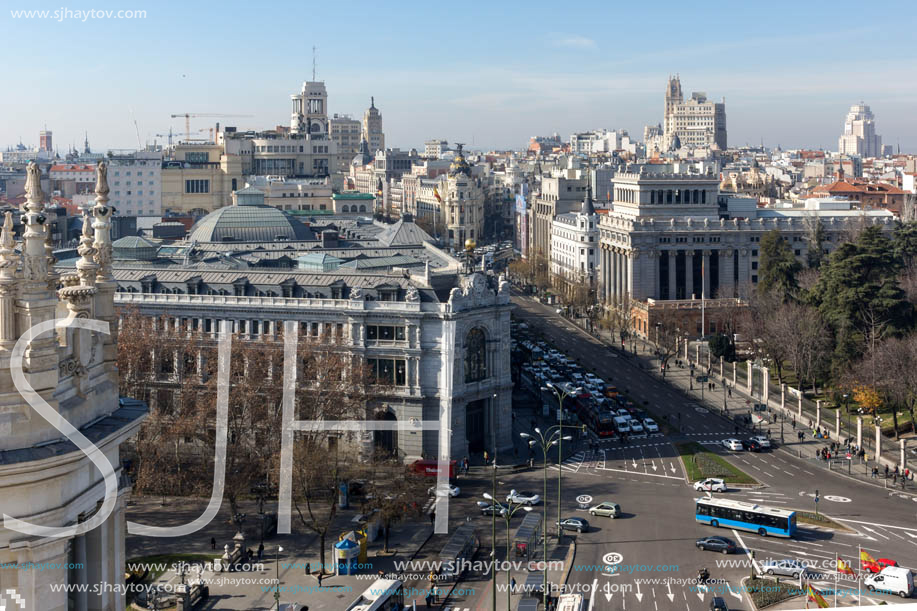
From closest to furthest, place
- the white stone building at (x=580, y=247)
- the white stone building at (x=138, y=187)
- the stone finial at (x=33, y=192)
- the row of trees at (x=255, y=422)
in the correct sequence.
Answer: the stone finial at (x=33, y=192) < the row of trees at (x=255, y=422) < the white stone building at (x=580, y=247) < the white stone building at (x=138, y=187)

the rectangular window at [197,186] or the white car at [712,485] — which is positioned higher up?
the rectangular window at [197,186]

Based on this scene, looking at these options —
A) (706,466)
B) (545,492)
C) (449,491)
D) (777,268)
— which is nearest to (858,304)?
(777,268)

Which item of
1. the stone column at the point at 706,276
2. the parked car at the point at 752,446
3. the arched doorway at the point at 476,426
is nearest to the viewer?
the arched doorway at the point at 476,426

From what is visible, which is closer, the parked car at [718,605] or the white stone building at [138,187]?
the parked car at [718,605]

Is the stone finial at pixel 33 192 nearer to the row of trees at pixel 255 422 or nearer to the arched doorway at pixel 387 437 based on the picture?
the row of trees at pixel 255 422

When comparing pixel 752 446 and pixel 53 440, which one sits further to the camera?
pixel 752 446

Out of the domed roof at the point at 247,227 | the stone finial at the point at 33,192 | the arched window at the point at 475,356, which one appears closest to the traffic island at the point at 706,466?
the arched window at the point at 475,356

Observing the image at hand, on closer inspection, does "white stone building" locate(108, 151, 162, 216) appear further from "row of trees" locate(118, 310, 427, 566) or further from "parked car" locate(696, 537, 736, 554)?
"parked car" locate(696, 537, 736, 554)

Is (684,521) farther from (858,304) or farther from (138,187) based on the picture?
(138,187)
